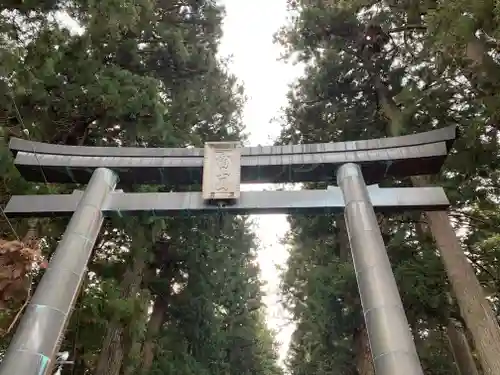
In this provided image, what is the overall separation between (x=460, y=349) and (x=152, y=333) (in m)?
7.09

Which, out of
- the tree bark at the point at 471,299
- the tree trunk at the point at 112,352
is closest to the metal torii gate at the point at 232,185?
the tree bark at the point at 471,299

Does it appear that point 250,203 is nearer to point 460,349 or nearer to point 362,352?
point 362,352

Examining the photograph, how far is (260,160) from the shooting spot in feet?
18.2

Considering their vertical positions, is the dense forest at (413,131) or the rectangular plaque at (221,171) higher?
the dense forest at (413,131)

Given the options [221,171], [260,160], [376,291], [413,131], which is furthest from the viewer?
[413,131]

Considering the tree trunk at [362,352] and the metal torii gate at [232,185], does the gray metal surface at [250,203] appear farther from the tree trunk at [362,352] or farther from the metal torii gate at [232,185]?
the tree trunk at [362,352]

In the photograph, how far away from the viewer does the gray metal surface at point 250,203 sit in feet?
17.0

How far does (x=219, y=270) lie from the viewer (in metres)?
12.2

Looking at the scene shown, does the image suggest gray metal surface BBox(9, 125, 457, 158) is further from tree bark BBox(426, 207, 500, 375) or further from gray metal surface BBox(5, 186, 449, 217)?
tree bark BBox(426, 207, 500, 375)

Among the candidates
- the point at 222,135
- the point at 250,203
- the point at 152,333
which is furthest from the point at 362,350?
the point at 250,203

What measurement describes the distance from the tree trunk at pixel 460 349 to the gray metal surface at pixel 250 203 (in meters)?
5.10

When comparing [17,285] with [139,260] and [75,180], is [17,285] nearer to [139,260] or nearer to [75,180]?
[75,180]

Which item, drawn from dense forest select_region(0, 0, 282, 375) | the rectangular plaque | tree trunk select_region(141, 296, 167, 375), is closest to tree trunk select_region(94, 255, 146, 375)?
dense forest select_region(0, 0, 282, 375)

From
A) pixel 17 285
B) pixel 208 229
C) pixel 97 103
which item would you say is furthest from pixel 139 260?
pixel 17 285
